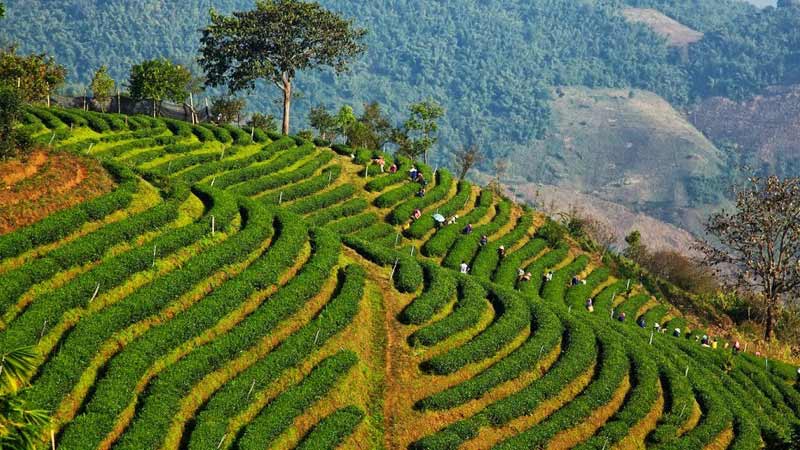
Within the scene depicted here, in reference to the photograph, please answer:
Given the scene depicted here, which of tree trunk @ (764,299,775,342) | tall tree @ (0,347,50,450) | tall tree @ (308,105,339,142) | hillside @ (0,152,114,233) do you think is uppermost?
tall tree @ (0,347,50,450)

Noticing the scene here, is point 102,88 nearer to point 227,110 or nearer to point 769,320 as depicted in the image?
point 227,110

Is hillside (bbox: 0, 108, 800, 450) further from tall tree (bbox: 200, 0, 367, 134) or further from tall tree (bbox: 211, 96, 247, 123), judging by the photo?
tall tree (bbox: 211, 96, 247, 123)

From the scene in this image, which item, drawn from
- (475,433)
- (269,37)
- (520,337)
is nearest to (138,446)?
(475,433)

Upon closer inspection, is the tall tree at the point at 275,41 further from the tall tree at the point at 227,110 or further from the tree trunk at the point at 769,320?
the tree trunk at the point at 769,320

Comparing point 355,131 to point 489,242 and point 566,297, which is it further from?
point 566,297

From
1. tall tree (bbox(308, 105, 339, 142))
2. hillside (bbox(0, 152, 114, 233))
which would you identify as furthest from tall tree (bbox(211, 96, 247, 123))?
hillside (bbox(0, 152, 114, 233))

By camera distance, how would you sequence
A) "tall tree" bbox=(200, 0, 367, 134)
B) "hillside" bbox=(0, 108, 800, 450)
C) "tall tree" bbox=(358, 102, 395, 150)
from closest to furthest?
"hillside" bbox=(0, 108, 800, 450), "tall tree" bbox=(200, 0, 367, 134), "tall tree" bbox=(358, 102, 395, 150)

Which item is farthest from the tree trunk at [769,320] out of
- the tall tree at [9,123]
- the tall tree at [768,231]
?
the tall tree at [9,123]
